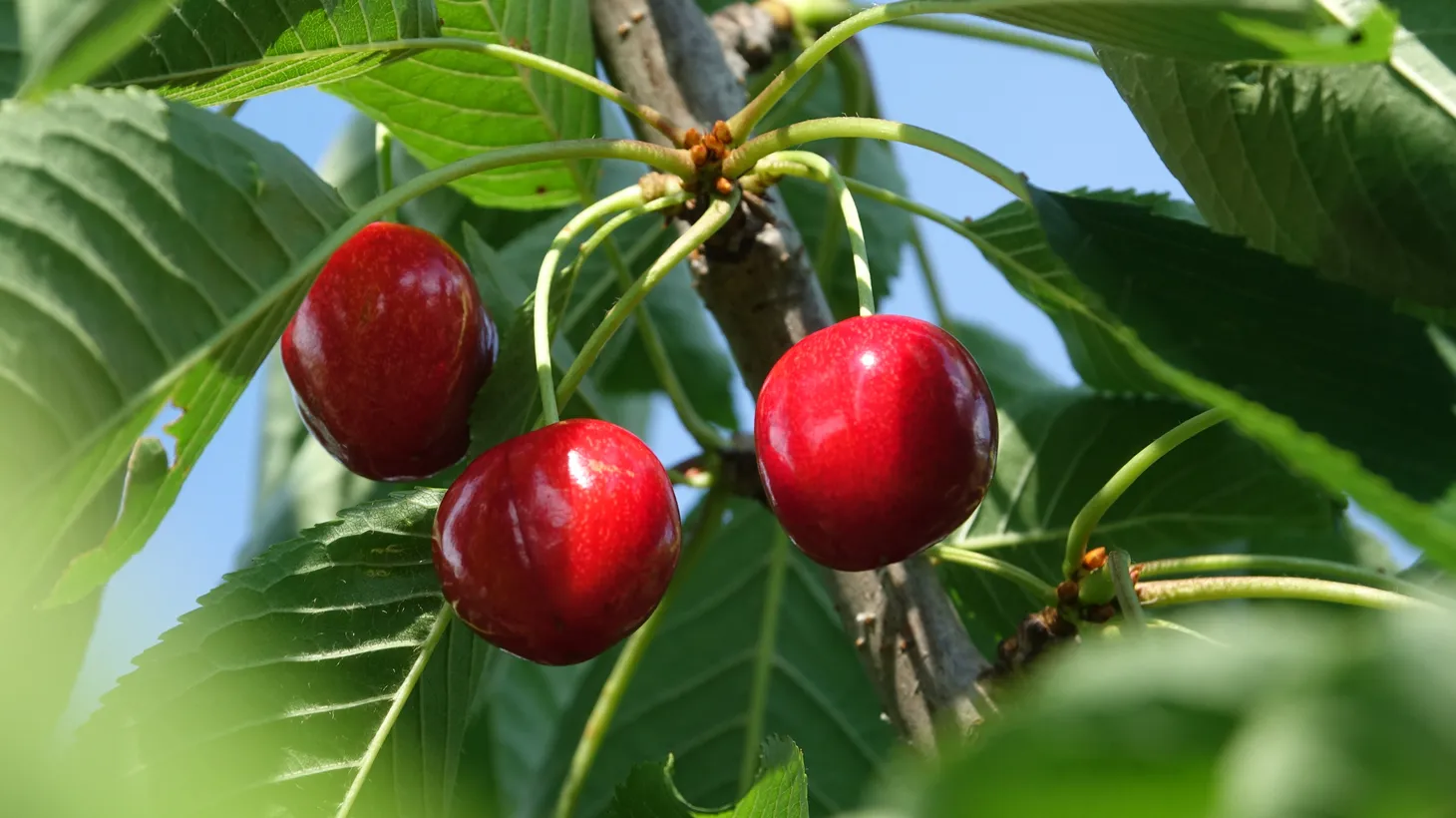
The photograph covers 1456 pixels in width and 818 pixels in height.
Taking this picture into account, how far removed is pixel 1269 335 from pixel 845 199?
1.16 ft

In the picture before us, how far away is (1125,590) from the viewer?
91 centimetres

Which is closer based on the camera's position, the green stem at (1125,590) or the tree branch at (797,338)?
the green stem at (1125,590)

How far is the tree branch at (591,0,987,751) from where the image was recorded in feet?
3.76

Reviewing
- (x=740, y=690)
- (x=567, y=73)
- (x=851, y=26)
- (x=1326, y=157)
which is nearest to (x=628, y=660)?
(x=740, y=690)

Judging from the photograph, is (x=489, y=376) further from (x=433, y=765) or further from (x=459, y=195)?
(x=459, y=195)

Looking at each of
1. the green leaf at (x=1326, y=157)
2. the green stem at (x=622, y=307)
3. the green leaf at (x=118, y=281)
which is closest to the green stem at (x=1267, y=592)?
the green leaf at (x=1326, y=157)

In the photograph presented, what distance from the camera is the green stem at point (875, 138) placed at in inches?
35.2

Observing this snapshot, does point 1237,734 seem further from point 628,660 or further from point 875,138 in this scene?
point 628,660

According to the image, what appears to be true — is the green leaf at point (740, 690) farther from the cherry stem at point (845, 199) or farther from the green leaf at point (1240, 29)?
the green leaf at point (1240, 29)

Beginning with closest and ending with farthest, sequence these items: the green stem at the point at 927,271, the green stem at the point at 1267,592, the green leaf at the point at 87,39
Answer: the green leaf at the point at 87,39
the green stem at the point at 1267,592
the green stem at the point at 927,271

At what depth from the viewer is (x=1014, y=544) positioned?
1.36 metres

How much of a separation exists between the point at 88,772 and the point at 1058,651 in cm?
82

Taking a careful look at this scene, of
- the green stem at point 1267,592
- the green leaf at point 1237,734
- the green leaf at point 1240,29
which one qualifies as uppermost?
the green leaf at point 1240,29

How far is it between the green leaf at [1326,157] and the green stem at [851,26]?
140 millimetres
